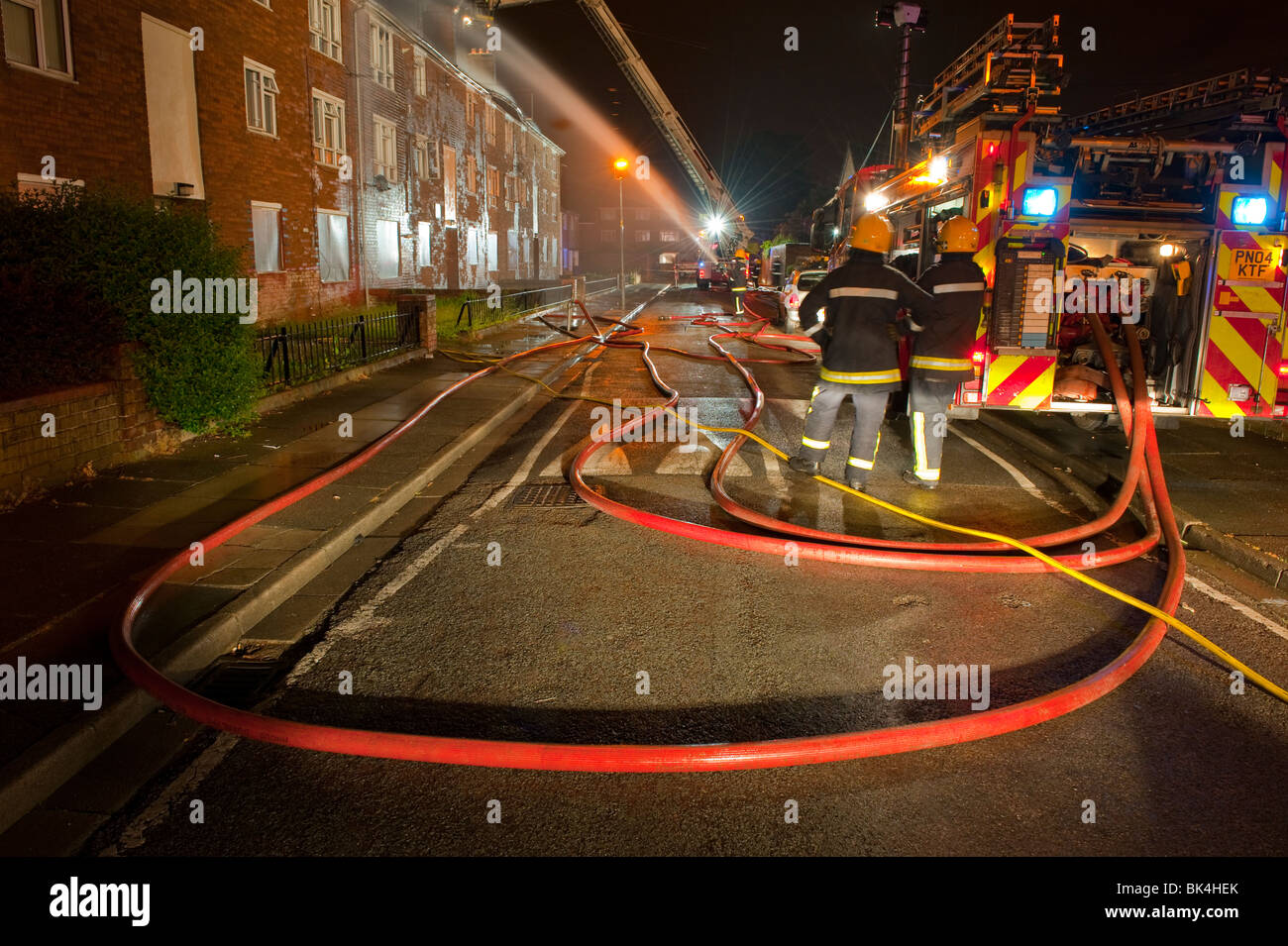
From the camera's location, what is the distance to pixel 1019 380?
308 inches

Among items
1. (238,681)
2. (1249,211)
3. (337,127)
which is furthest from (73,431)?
(337,127)

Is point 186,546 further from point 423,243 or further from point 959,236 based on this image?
point 423,243

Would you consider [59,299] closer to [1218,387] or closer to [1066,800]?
[1066,800]

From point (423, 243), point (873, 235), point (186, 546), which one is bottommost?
point (186, 546)

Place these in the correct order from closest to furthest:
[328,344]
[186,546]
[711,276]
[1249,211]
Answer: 1. [186,546]
2. [1249,211]
3. [328,344]
4. [711,276]

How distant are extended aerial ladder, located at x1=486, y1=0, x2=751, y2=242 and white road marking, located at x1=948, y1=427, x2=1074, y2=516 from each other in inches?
959

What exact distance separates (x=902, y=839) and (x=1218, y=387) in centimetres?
707

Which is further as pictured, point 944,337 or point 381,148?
point 381,148

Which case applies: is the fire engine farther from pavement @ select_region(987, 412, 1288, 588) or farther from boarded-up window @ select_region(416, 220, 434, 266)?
boarded-up window @ select_region(416, 220, 434, 266)

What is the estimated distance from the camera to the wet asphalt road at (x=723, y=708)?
2.96 meters

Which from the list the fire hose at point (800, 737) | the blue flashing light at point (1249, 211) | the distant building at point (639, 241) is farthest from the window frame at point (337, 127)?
the distant building at point (639, 241)

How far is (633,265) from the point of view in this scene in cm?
7419

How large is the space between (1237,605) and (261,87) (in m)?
19.4
